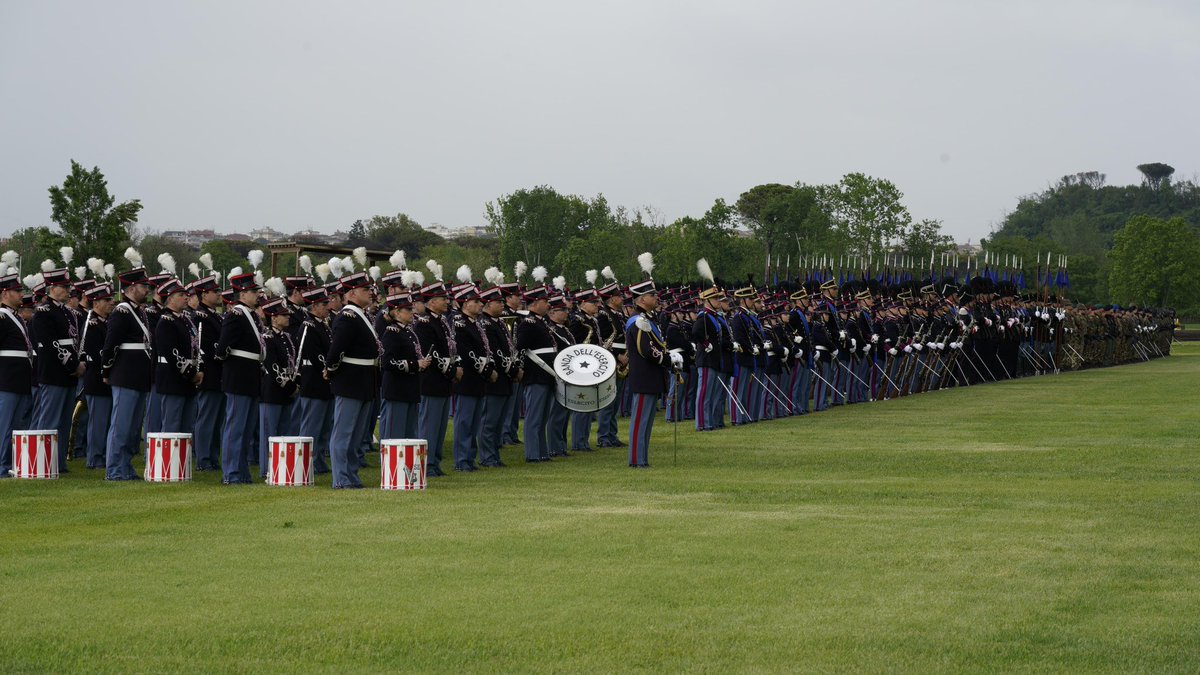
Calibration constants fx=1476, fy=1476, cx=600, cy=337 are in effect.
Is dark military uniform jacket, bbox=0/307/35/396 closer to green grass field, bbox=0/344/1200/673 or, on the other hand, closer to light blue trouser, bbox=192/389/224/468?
green grass field, bbox=0/344/1200/673

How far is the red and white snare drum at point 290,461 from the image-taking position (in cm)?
1530

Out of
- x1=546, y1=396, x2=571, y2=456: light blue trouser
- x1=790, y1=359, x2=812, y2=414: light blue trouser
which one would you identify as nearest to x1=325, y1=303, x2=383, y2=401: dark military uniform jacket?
x1=546, y1=396, x2=571, y2=456: light blue trouser

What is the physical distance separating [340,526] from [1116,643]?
21.3ft

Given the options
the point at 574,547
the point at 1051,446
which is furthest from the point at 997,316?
the point at 574,547

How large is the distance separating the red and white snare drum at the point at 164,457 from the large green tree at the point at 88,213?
27.1 meters

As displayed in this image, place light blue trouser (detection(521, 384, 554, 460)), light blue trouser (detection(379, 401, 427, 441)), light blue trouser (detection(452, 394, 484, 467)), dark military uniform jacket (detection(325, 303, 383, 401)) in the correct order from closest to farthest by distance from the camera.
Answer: dark military uniform jacket (detection(325, 303, 383, 401)) → light blue trouser (detection(379, 401, 427, 441)) → light blue trouser (detection(452, 394, 484, 467)) → light blue trouser (detection(521, 384, 554, 460))

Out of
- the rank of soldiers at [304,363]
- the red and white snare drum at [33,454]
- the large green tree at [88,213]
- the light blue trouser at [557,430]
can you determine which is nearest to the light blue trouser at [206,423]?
the rank of soldiers at [304,363]

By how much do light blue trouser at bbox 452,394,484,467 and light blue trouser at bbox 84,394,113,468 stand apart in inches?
163

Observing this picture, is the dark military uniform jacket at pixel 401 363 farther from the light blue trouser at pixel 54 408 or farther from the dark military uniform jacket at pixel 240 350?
the light blue trouser at pixel 54 408

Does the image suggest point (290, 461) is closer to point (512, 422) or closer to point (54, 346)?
point (54, 346)

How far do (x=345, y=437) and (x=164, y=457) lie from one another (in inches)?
80.6

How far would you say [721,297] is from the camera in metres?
24.6

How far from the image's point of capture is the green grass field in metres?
8.04

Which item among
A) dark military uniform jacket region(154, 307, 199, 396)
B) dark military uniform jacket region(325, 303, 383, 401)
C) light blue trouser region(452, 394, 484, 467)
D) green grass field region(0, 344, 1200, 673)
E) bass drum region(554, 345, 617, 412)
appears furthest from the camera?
bass drum region(554, 345, 617, 412)
